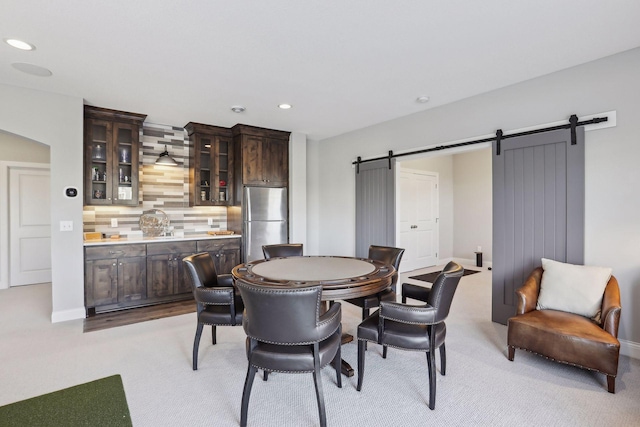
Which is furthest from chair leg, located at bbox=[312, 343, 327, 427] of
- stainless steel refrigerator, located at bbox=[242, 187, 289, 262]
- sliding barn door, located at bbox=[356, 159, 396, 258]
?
stainless steel refrigerator, located at bbox=[242, 187, 289, 262]

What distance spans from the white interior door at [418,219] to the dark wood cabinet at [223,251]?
319 centimetres

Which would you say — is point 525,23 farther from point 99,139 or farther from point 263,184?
point 99,139

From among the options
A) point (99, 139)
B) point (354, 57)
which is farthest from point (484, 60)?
point (99, 139)

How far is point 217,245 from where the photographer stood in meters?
4.90

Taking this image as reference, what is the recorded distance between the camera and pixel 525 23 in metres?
2.38

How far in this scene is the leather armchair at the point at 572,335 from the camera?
2289 millimetres

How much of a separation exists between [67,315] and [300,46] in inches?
158

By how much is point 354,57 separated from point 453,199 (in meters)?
5.83

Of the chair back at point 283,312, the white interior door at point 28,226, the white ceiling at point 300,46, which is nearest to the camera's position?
the chair back at point 283,312

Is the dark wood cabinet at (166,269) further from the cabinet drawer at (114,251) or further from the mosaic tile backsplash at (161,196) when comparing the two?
the mosaic tile backsplash at (161,196)

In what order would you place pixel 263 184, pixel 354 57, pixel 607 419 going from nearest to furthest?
pixel 607 419 → pixel 354 57 → pixel 263 184

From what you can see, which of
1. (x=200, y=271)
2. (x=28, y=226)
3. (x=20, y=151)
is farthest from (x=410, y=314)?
(x=20, y=151)

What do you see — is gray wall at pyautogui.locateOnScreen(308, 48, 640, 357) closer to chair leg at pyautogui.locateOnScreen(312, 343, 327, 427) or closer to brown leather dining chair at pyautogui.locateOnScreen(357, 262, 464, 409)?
brown leather dining chair at pyautogui.locateOnScreen(357, 262, 464, 409)

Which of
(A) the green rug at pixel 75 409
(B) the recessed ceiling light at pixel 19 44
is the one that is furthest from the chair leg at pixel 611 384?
(B) the recessed ceiling light at pixel 19 44
